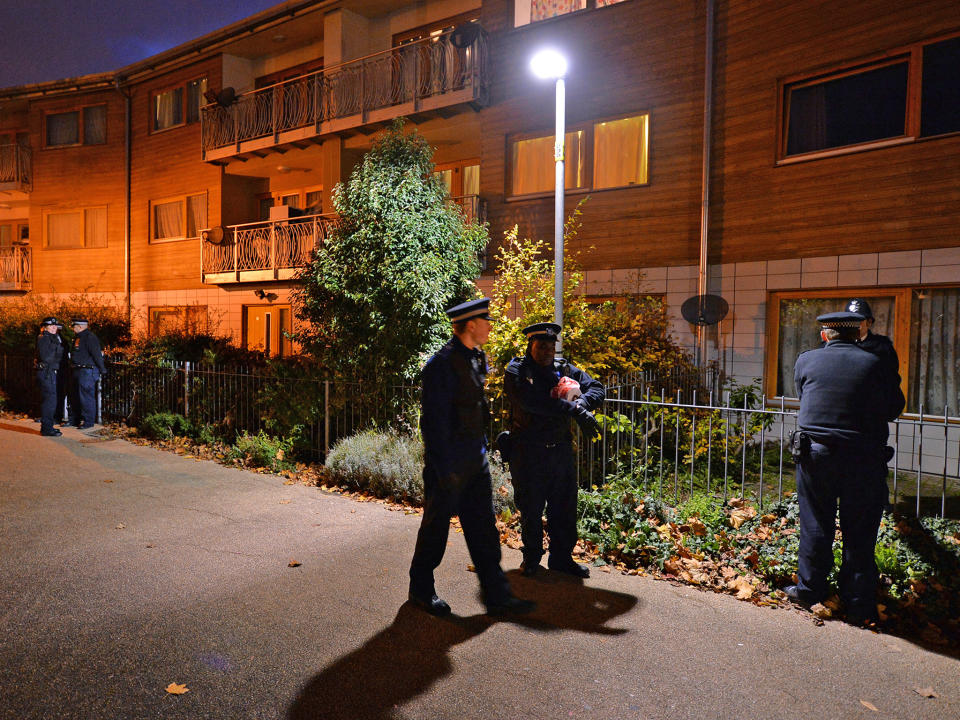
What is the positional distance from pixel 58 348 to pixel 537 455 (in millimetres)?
9472

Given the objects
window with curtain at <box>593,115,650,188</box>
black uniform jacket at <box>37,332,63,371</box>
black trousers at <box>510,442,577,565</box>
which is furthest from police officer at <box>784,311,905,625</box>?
black uniform jacket at <box>37,332,63,371</box>

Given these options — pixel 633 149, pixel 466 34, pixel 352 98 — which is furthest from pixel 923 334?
pixel 352 98

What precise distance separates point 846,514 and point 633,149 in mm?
8286

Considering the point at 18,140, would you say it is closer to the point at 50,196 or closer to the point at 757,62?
the point at 50,196

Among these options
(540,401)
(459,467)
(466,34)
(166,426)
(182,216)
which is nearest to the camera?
(459,467)

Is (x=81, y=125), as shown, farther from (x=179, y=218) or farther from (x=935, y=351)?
(x=935, y=351)

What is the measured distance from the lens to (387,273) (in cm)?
790

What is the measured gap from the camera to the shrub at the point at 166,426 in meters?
9.67

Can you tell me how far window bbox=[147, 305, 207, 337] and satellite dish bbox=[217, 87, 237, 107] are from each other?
16.4ft

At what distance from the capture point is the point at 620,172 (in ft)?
36.3

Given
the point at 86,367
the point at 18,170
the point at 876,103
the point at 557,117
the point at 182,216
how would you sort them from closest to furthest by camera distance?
1. the point at 557,117
2. the point at 876,103
3. the point at 86,367
4. the point at 182,216
5. the point at 18,170

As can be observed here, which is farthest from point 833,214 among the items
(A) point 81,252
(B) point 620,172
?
(A) point 81,252

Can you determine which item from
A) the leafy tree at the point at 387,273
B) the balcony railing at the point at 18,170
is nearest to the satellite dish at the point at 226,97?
the balcony railing at the point at 18,170

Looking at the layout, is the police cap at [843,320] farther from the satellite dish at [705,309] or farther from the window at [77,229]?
the window at [77,229]
